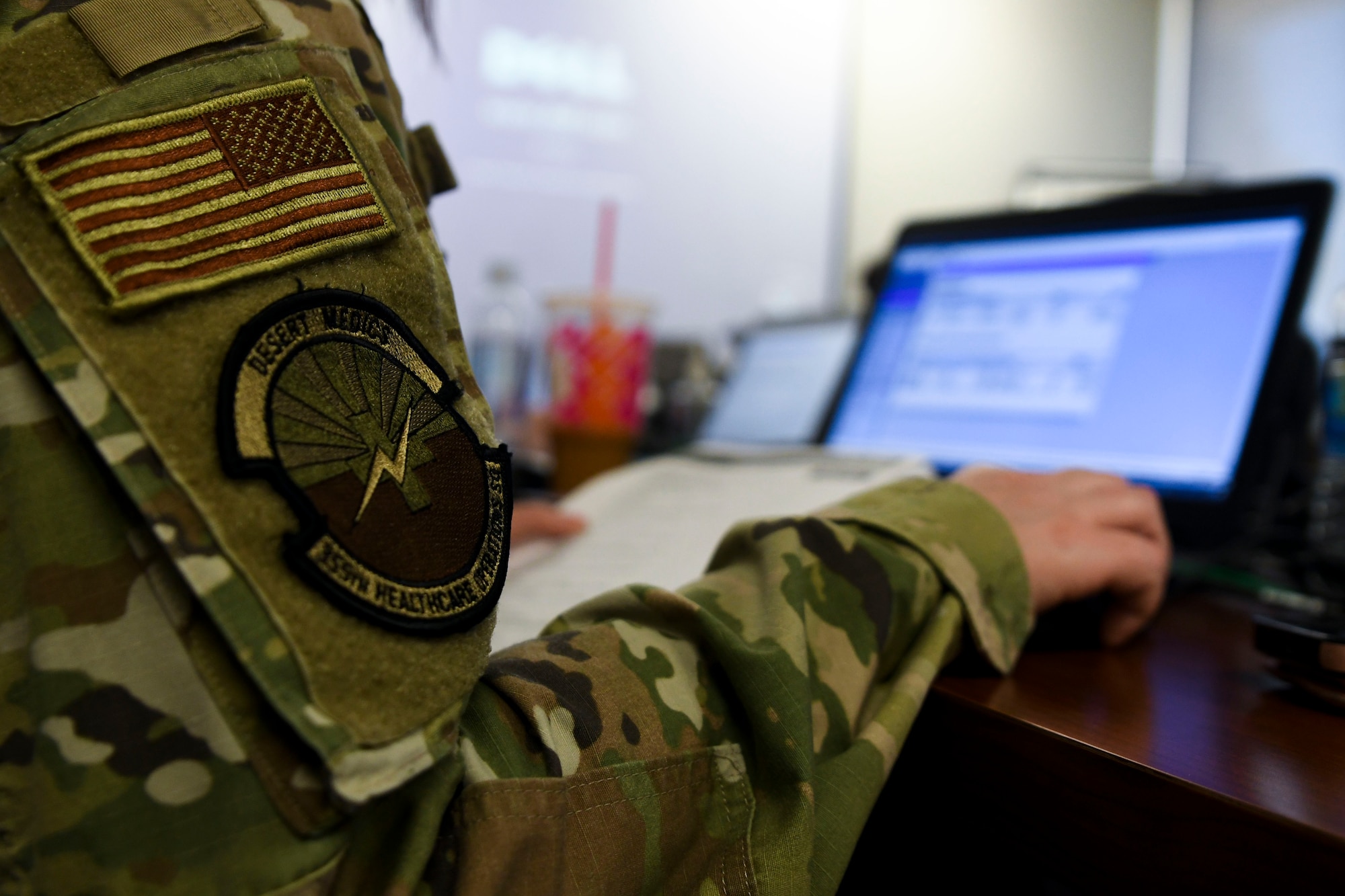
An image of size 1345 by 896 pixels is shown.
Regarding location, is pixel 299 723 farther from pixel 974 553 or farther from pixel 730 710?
pixel 974 553

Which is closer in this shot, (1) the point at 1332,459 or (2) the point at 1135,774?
(2) the point at 1135,774

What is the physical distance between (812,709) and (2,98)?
0.33 meters

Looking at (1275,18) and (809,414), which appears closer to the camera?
(809,414)

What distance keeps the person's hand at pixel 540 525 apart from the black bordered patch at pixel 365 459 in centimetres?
38

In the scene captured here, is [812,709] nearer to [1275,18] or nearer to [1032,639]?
[1032,639]

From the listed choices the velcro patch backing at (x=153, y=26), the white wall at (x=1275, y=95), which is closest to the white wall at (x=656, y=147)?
the white wall at (x=1275, y=95)

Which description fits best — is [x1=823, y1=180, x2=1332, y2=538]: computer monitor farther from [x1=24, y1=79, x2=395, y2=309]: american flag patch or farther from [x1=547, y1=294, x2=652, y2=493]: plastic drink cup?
[x1=24, y1=79, x2=395, y2=309]: american flag patch

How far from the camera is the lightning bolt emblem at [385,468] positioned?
0.25 metres

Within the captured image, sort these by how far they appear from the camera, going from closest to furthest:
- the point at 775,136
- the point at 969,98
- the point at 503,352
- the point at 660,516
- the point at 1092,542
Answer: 1. the point at 1092,542
2. the point at 660,516
3. the point at 503,352
4. the point at 775,136
5. the point at 969,98

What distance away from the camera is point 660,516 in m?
0.66

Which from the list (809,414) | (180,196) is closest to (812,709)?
(180,196)

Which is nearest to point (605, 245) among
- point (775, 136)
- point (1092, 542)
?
point (775, 136)

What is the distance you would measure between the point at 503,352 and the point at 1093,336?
92cm

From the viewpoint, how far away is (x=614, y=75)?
1640 mm
